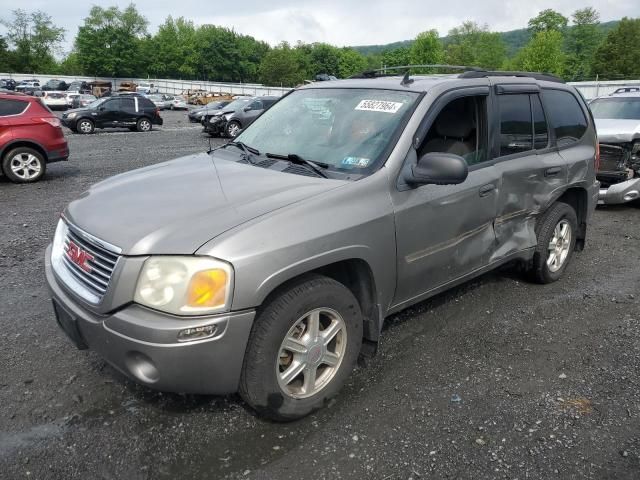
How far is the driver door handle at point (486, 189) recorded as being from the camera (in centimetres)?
366

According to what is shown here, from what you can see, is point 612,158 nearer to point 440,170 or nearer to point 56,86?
point 440,170

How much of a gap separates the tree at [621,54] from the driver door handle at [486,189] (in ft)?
232

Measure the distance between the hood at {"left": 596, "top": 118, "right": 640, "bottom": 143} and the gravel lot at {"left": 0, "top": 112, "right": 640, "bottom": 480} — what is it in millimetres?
4309

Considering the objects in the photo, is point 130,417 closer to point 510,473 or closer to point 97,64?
point 510,473

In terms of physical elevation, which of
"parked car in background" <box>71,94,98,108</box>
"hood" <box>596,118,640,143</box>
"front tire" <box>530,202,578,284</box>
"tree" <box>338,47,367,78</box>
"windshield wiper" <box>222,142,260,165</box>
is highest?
"tree" <box>338,47,367,78</box>

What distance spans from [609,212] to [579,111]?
3865 millimetres

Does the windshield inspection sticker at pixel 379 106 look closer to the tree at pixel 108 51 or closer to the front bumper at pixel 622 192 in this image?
the front bumper at pixel 622 192

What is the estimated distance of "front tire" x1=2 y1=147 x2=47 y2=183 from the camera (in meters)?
10.0

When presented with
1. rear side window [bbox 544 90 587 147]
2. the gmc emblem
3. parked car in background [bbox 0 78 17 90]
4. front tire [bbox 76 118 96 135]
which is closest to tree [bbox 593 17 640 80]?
front tire [bbox 76 118 96 135]

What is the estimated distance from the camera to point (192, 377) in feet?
8.04

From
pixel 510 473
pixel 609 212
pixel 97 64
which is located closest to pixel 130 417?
pixel 510 473

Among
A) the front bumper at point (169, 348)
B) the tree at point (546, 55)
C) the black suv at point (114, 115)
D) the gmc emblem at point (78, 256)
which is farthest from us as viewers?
the tree at point (546, 55)

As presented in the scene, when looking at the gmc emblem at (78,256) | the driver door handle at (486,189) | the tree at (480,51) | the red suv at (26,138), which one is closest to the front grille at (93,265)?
the gmc emblem at (78,256)

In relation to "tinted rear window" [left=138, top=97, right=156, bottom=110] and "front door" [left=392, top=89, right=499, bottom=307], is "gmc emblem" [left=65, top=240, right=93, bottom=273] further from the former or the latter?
"tinted rear window" [left=138, top=97, right=156, bottom=110]
